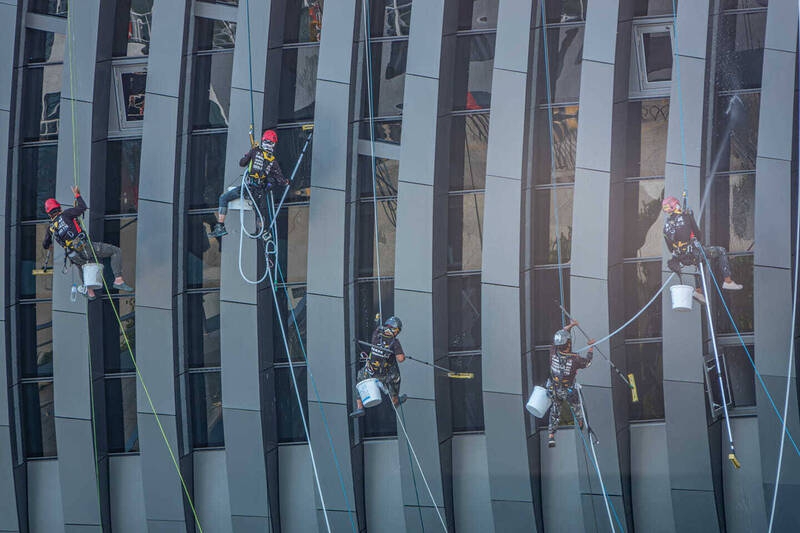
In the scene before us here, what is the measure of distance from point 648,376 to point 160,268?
383 inches

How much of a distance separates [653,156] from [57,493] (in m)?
13.9

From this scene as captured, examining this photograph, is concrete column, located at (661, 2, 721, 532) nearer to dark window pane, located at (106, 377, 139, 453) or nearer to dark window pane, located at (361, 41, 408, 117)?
dark window pane, located at (361, 41, 408, 117)

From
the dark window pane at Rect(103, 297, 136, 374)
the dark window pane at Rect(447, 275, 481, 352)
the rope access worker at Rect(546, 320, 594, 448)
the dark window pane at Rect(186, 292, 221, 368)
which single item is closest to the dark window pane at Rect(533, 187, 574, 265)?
the dark window pane at Rect(447, 275, 481, 352)

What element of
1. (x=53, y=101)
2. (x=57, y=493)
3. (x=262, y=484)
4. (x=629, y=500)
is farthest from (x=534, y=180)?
(x=57, y=493)

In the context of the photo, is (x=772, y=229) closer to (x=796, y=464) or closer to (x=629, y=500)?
(x=796, y=464)

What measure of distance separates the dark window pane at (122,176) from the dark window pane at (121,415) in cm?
359

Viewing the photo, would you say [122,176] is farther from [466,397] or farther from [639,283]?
[639,283]

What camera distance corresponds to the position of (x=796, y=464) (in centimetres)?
1706

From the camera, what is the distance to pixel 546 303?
18.6m

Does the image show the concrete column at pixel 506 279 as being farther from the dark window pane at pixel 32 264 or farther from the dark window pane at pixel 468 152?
the dark window pane at pixel 32 264

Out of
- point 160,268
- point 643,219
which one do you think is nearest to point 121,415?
point 160,268

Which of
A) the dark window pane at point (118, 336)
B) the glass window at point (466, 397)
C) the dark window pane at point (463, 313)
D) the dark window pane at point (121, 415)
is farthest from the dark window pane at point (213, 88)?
the glass window at point (466, 397)

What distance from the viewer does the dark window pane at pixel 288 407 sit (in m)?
19.3

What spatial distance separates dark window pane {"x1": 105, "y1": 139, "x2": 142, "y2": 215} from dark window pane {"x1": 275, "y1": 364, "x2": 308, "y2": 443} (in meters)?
4.62
